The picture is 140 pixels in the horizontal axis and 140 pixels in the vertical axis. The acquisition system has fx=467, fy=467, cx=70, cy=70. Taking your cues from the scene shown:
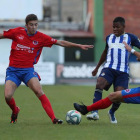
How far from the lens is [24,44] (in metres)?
8.52

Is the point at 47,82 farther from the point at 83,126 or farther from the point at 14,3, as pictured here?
the point at 83,126

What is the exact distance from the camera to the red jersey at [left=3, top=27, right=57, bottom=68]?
8.52m

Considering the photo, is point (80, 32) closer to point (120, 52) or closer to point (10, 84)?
point (120, 52)

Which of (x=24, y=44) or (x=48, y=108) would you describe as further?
(x=24, y=44)

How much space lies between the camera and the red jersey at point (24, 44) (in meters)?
8.52

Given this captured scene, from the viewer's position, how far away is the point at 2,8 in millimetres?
31766

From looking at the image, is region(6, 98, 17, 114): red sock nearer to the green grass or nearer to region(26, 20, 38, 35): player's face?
the green grass

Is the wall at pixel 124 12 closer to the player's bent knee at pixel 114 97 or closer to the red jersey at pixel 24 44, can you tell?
the red jersey at pixel 24 44

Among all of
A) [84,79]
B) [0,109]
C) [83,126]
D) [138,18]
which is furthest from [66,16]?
[83,126]

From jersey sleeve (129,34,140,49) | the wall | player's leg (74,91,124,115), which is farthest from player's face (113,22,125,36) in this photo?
the wall

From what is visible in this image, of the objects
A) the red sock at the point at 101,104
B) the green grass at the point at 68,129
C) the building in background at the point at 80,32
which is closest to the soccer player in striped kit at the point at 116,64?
the red sock at the point at 101,104

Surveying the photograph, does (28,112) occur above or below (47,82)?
above

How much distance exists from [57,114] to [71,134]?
135 inches

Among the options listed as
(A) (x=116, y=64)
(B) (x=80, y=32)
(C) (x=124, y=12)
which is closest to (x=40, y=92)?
(A) (x=116, y=64)
